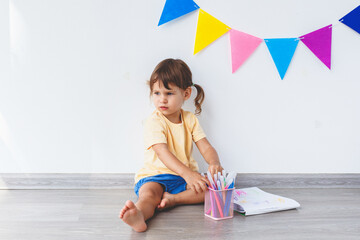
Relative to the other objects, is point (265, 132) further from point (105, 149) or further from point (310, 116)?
point (105, 149)

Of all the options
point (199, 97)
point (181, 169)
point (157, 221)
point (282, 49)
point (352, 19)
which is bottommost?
point (157, 221)

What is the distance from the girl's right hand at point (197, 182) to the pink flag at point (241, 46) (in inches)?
20.7

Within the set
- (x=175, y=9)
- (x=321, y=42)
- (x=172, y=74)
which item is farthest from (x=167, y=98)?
(x=321, y=42)

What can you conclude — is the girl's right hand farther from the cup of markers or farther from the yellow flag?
the yellow flag

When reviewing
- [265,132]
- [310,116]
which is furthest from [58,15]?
[310,116]

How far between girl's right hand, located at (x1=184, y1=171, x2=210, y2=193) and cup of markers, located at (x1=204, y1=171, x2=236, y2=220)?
0.07 ft

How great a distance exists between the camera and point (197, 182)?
109 cm

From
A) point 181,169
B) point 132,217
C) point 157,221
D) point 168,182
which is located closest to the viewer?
point 132,217

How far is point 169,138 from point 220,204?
357mm

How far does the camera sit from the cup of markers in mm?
1047

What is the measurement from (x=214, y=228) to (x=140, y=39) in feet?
2.58

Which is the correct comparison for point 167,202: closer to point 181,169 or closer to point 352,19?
point 181,169

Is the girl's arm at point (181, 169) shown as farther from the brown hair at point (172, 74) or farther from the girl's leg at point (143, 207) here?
the brown hair at point (172, 74)

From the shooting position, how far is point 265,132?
57.6 inches
